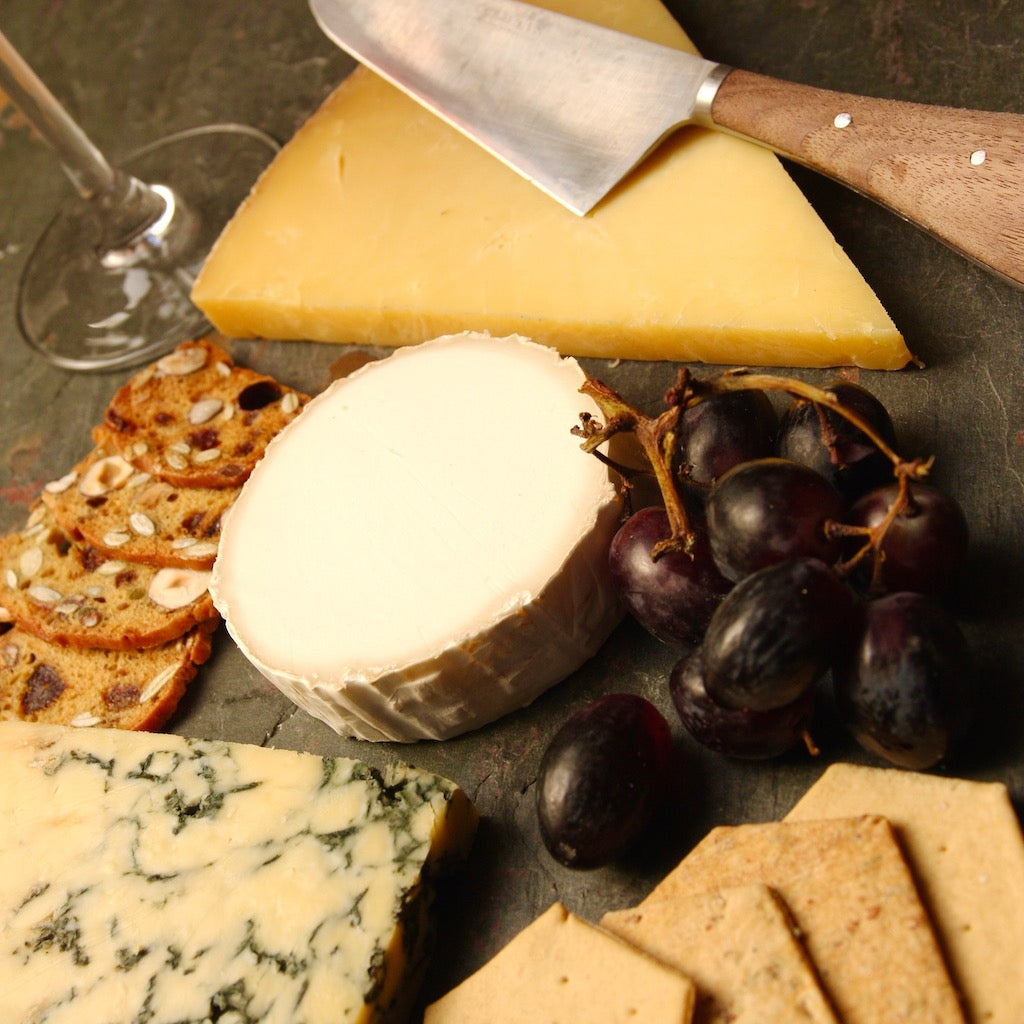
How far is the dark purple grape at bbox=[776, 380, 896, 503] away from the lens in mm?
1483

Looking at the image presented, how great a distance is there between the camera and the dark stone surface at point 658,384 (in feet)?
4.94

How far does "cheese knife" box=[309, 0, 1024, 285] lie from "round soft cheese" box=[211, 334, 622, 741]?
478 millimetres

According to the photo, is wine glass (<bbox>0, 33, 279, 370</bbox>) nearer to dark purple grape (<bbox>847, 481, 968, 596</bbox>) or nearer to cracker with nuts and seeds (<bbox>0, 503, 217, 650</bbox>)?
cracker with nuts and seeds (<bbox>0, 503, 217, 650</bbox>)

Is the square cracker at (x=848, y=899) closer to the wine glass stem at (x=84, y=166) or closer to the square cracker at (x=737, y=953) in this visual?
the square cracker at (x=737, y=953)

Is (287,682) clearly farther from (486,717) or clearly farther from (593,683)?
(593,683)

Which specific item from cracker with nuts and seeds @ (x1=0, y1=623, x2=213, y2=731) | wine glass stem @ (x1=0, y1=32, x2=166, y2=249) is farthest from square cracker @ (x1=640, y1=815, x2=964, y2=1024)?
wine glass stem @ (x1=0, y1=32, x2=166, y2=249)

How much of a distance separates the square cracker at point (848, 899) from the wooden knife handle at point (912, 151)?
32.8 inches

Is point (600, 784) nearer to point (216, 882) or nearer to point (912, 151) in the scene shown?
point (216, 882)

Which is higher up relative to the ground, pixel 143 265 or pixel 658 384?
pixel 143 265

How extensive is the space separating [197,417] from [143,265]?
62 centimetres

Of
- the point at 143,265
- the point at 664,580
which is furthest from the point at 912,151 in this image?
the point at 143,265

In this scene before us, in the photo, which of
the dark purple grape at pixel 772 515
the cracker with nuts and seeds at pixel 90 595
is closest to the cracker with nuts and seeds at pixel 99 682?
the cracker with nuts and seeds at pixel 90 595

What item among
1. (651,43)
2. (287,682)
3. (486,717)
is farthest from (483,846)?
(651,43)

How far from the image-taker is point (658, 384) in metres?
1.98
